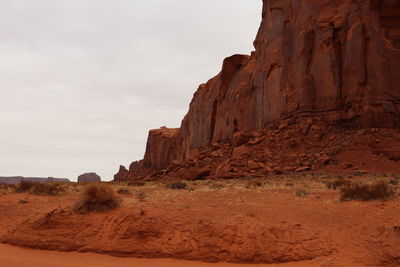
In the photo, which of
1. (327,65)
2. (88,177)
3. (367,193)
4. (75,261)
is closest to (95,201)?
(75,261)

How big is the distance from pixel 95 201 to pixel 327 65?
2883cm

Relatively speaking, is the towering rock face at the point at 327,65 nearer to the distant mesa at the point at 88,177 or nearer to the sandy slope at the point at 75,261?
the sandy slope at the point at 75,261

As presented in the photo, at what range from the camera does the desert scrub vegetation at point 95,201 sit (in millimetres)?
9555

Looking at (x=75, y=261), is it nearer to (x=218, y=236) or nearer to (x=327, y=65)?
(x=218, y=236)

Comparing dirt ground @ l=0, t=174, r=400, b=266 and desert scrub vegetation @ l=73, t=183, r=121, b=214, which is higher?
desert scrub vegetation @ l=73, t=183, r=121, b=214

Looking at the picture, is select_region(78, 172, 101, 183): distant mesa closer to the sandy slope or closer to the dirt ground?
the dirt ground

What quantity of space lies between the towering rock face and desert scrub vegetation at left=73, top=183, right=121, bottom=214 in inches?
1061

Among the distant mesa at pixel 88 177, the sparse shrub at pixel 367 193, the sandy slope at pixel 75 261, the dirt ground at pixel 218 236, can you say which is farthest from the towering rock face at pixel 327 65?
the distant mesa at pixel 88 177

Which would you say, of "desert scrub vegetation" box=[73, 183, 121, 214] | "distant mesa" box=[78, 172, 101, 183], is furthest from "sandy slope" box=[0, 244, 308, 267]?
"distant mesa" box=[78, 172, 101, 183]

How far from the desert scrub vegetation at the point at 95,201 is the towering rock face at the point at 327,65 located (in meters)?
26.9

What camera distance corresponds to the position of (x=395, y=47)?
32969 millimetres

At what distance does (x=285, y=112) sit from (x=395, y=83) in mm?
10289

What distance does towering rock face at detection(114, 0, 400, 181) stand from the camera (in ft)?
102

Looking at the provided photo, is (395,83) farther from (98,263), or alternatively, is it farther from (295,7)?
(98,263)
